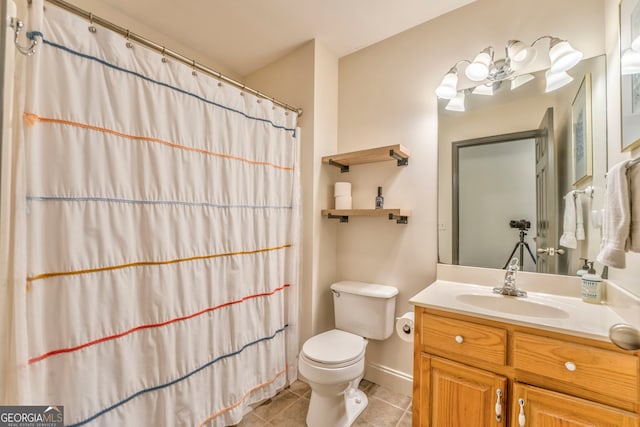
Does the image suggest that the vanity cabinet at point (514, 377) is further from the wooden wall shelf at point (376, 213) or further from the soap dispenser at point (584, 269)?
the wooden wall shelf at point (376, 213)

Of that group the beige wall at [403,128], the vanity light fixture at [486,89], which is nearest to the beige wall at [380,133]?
the beige wall at [403,128]

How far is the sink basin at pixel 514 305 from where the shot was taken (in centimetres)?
123

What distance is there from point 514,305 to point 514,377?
370mm

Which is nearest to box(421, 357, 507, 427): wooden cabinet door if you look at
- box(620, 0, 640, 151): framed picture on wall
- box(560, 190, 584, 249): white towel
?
box(560, 190, 584, 249): white towel

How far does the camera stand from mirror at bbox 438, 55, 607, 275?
51.8 inches

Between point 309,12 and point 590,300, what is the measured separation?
216 cm

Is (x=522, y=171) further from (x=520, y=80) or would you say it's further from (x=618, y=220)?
(x=618, y=220)

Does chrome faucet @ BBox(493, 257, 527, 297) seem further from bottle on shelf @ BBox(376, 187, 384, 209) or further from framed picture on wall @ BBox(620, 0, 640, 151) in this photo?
bottle on shelf @ BBox(376, 187, 384, 209)

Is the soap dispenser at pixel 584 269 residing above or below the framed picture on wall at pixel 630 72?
below

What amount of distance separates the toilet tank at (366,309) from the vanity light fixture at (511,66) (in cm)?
131

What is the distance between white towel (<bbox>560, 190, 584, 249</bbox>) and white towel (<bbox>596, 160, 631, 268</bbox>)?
49 centimetres

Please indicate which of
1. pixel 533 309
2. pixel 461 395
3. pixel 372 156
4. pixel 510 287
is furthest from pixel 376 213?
pixel 461 395

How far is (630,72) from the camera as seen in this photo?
39.4 inches

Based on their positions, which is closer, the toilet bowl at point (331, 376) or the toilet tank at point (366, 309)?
the toilet bowl at point (331, 376)
